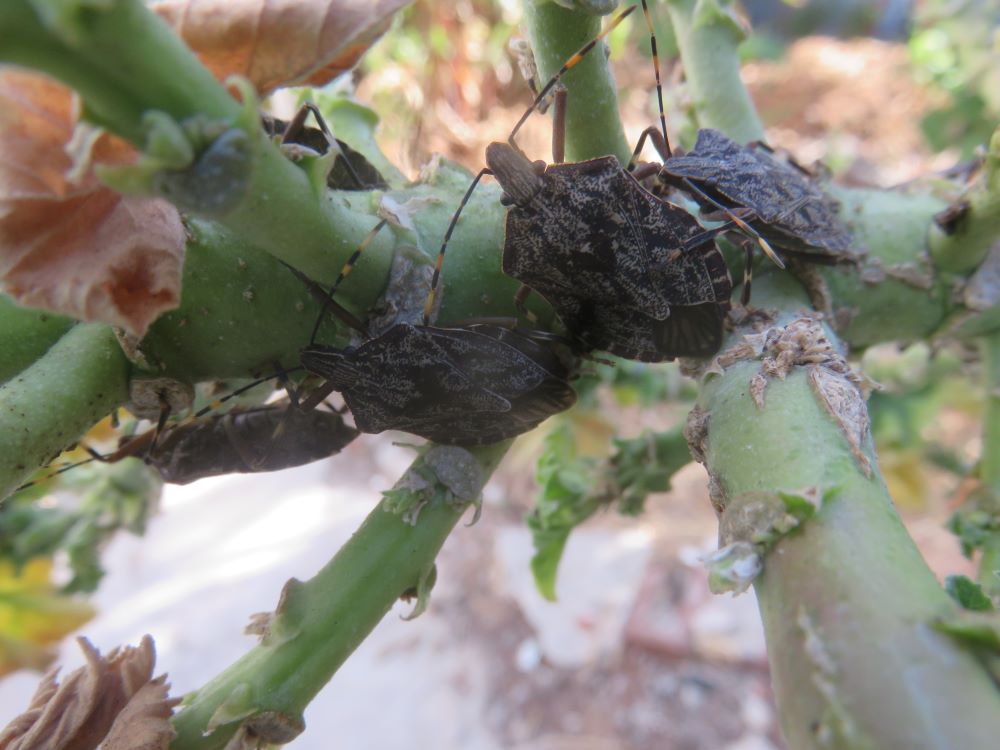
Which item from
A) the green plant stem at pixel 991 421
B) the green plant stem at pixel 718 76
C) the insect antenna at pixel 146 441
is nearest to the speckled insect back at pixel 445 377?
the insect antenna at pixel 146 441

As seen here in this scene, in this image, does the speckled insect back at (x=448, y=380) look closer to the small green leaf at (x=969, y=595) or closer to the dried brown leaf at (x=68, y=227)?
the dried brown leaf at (x=68, y=227)

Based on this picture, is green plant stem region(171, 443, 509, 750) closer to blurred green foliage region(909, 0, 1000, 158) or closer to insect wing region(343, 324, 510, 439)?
insect wing region(343, 324, 510, 439)

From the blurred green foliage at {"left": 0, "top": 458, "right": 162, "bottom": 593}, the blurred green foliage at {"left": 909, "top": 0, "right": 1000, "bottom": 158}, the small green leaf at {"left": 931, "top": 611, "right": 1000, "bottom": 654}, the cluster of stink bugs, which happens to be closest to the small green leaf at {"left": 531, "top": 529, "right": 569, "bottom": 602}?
the cluster of stink bugs

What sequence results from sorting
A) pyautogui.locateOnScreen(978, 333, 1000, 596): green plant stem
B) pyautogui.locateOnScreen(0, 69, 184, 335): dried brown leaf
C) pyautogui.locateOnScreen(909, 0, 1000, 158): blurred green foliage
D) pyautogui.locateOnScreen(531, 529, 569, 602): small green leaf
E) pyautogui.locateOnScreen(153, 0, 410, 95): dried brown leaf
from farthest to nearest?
pyautogui.locateOnScreen(909, 0, 1000, 158): blurred green foliage < pyautogui.locateOnScreen(531, 529, 569, 602): small green leaf < pyautogui.locateOnScreen(978, 333, 1000, 596): green plant stem < pyautogui.locateOnScreen(153, 0, 410, 95): dried brown leaf < pyautogui.locateOnScreen(0, 69, 184, 335): dried brown leaf

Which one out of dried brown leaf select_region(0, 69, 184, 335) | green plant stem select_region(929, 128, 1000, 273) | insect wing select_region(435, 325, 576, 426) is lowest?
dried brown leaf select_region(0, 69, 184, 335)

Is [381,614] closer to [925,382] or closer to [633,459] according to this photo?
[633,459]

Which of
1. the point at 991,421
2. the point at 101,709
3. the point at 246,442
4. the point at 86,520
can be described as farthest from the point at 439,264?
the point at 86,520
